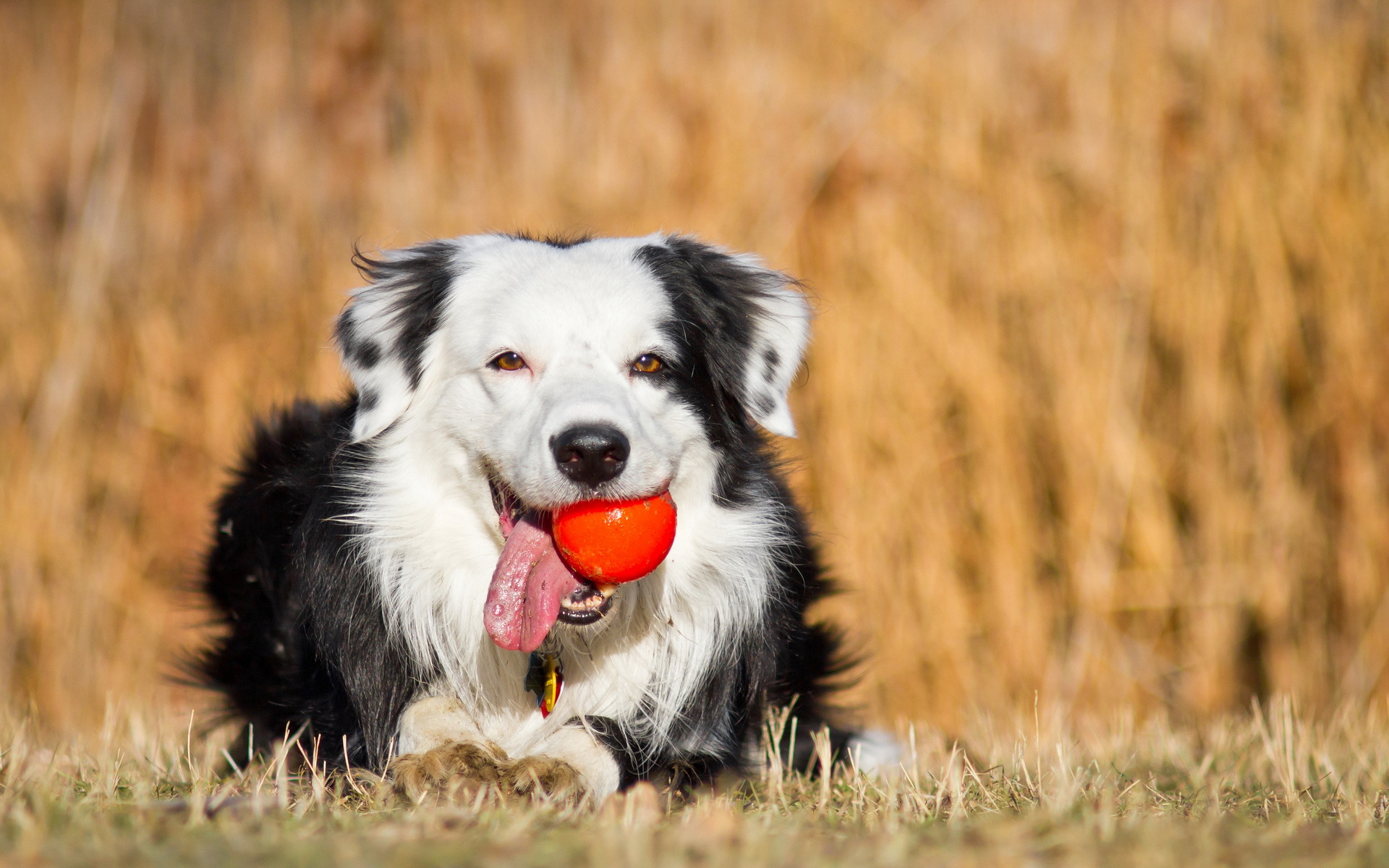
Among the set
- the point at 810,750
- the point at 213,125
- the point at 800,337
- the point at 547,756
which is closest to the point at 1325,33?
the point at 800,337

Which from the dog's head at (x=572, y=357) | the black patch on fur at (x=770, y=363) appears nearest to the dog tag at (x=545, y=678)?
the dog's head at (x=572, y=357)

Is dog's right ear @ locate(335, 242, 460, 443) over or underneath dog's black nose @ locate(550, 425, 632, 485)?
over

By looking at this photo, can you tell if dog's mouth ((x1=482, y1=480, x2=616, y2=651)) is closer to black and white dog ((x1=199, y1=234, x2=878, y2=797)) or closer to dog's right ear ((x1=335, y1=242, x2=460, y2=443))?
black and white dog ((x1=199, y1=234, x2=878, y2=797))

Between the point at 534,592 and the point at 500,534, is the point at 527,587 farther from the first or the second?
the point at 500,534

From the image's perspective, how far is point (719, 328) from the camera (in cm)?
301

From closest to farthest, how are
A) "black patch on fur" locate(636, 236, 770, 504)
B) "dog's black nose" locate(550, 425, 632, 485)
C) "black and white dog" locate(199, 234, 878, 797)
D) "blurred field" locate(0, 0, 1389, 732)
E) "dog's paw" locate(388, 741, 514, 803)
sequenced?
"dog's paw" locate(388, 741, 514, 803), "dog's black nose" locate(550, 425, 632, 485), "black and white dog" locate(199, 234, 878, 797), "black patch on fur" locate(636, 236, 770, 504), "blurred field" locate(0, 0, 1389, 732)

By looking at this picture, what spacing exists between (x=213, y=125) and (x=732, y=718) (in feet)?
13.0

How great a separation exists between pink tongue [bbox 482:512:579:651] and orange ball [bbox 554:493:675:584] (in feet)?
0.17

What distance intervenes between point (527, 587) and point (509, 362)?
0.53m

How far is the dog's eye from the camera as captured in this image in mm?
2732

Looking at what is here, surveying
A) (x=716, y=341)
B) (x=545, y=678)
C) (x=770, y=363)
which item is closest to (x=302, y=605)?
(x=545, y=678)

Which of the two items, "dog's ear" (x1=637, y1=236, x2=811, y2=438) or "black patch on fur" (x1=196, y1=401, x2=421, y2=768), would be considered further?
"dog's ear" (x1=637, y1=236, x2=811, y2=438)

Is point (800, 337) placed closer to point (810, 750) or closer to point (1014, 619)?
point (810, 750)

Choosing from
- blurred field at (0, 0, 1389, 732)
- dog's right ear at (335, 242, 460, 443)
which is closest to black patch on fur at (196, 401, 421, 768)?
dog's right ear at (335, 242, 460, 443)
